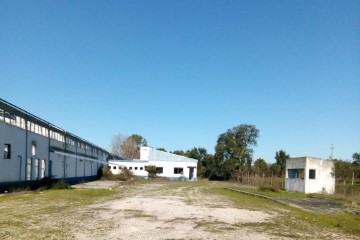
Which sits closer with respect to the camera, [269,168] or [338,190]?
[338,190]

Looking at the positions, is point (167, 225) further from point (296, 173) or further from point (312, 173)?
point (296, 173)

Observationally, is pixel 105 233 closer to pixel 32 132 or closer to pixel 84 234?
pixel 84 234

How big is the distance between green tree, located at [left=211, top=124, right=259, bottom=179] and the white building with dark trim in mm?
38593

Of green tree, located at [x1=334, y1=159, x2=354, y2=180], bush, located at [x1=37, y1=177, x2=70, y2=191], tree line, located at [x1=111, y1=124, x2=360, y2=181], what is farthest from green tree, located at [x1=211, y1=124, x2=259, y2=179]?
bush, located at [x1=37, y1=177, x2=70, y2=191]

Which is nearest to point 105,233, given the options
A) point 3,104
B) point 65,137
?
point 3,104

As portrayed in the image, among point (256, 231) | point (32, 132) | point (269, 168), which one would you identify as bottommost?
point (269, 168)

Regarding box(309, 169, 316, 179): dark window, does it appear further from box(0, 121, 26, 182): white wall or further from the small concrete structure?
box(0, 121, 26, 182): white wall

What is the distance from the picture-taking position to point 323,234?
12.4 m

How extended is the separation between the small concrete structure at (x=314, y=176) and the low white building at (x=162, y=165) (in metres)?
34.5

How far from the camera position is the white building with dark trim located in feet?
93.1

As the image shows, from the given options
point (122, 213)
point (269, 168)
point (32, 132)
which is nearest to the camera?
point (122, 213)

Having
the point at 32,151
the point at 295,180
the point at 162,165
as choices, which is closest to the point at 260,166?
the point at 162,165

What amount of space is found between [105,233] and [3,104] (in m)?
19.8

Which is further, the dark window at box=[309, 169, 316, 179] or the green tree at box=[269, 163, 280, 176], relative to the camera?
the green tree at box=[269, 163, 280, 176]
